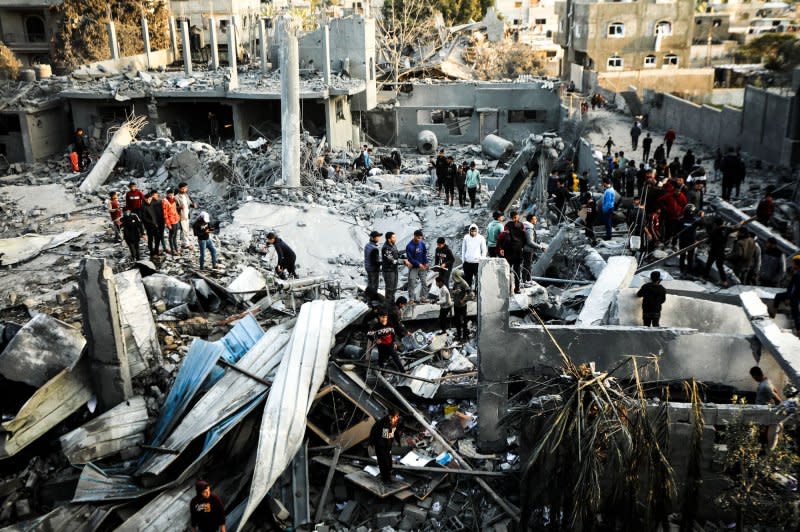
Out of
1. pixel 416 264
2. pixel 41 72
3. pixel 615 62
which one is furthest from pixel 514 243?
pixel 615 62

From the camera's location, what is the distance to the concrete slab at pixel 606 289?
972 cm

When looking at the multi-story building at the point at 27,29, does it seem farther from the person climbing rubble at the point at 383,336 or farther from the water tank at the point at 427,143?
the person climbing rubble at the point at 383,336

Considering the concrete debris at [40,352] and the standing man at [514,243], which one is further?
the standing man at [514,243]

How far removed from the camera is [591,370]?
6.21m

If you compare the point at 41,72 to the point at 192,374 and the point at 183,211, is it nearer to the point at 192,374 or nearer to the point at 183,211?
the point at 183,211

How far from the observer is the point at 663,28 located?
39.2 m

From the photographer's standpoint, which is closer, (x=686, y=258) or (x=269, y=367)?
(x=269, y=367)

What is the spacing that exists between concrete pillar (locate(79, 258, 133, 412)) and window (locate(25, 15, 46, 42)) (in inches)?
1649

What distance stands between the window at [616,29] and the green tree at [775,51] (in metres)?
7.24

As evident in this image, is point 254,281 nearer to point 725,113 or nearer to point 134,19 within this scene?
point 725,113

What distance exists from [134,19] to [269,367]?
38642 mm

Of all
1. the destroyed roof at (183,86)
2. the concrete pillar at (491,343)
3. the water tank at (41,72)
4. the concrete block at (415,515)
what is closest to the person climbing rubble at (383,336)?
the concrete pillar at (491,343)

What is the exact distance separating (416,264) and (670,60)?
33932 mm

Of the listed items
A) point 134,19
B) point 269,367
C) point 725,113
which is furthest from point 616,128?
point 134,19
